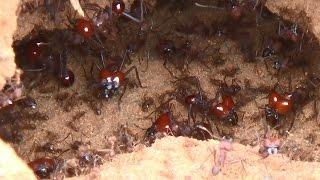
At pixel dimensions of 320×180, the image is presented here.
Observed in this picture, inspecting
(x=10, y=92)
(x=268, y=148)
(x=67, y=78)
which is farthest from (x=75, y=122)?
(x=268, y=148)

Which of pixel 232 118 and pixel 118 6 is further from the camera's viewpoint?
pixel 232 118

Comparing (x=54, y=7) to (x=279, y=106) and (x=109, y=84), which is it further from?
(x=279, y=106)

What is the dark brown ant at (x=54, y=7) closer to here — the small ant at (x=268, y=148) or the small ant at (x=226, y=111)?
the small ant at (x=226, y=111)

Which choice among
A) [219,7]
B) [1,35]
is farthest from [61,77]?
[1,35]

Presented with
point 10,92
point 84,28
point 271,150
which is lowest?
point 271,150

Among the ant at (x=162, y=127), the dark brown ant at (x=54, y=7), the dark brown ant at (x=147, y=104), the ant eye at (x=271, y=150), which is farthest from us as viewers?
the dark brown ant at (x=147, y=104)

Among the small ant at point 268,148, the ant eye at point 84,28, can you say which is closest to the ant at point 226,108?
the ant eye at point 84,28

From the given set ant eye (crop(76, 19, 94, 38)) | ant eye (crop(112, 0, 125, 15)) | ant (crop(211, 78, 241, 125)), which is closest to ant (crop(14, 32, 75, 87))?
ant eye (crop(76, 19, 94, 38))

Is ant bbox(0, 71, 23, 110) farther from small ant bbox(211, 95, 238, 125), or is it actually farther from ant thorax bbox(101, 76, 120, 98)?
small ant bbox(211, 95, 238, 125)

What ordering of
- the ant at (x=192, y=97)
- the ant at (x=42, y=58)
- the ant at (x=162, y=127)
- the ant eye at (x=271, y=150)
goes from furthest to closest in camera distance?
the ant at (x=192, y=97) → the ant at (x=42, y=58) → the ant at (x=162, y=127) → the ant eye at (x=271, y=150)
